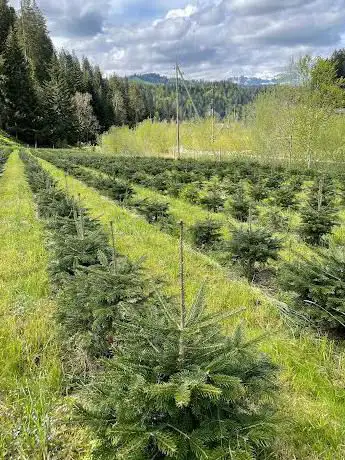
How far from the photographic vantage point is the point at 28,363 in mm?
3717

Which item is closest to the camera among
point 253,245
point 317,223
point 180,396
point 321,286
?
point 180,396

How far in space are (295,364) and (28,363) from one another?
8.13 ft

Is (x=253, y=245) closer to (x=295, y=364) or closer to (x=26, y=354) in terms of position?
(x=295, y=364)

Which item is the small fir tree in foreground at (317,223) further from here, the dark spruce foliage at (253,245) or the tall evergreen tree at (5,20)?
the tall evergreen tree at (5,20)

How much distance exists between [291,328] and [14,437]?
294cm

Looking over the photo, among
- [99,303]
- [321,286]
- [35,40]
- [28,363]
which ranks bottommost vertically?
[28,363]

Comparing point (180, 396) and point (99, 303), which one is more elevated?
point (180, 396)

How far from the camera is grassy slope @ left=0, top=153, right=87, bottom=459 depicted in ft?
8.82

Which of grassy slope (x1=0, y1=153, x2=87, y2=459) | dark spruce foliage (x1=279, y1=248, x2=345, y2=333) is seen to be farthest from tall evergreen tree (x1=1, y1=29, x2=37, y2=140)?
dark spruce foliage (x1=279, y1=248, x2=345, y2=333)

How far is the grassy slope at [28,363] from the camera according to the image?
2689 millimetres

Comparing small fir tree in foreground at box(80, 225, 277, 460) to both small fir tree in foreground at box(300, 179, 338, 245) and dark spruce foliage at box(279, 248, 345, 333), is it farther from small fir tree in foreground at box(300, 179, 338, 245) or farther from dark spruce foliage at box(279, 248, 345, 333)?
small fir tree in foreground at box(300, 179, 338, 245)

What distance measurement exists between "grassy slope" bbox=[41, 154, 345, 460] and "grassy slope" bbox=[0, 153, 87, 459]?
1381 mm

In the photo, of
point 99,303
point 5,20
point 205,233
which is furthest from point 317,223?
point 5,20

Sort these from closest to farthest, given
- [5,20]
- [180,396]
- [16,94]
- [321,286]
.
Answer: [180,396] < [321,286] < [16,94] < [5,20]
